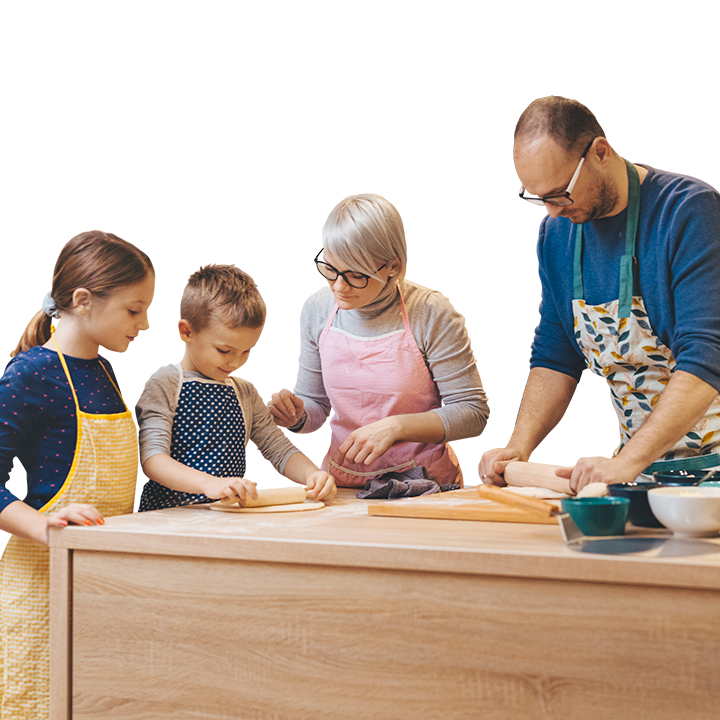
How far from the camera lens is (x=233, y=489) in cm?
116

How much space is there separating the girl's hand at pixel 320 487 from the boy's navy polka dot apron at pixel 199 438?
184 mm

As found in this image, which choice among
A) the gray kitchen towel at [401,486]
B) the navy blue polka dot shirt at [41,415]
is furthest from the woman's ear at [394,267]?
the navy blue polka dot shirt at [41,415]

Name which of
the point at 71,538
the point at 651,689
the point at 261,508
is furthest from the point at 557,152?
the point at 71,538

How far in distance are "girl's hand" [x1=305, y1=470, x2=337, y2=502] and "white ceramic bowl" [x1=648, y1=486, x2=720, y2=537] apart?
570mm

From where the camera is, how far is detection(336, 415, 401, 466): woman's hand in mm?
1435

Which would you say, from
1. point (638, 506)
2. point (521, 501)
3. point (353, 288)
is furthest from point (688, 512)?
point (353, 288)

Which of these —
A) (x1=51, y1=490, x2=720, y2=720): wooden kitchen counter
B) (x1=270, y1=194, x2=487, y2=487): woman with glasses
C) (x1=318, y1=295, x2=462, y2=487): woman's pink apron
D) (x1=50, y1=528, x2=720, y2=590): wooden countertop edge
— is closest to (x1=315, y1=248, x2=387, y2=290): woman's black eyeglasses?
(x1=270, y1=194, x2=487, y2=487): woman with glasses

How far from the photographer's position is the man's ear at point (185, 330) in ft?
4.64

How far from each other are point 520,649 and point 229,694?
14.4 inches

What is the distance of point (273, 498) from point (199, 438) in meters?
0.25

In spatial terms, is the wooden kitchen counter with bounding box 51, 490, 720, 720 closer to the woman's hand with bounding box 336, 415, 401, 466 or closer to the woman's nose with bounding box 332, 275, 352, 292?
the woman's hand with bounding box 336, 415, 401, 466

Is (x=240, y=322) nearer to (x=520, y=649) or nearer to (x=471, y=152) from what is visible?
A: (x=520, y=649)

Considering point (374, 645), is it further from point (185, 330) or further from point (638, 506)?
point (185, 330)

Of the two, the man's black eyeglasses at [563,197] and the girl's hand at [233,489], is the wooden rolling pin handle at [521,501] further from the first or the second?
the man's black eyeglasses at [563,197]
